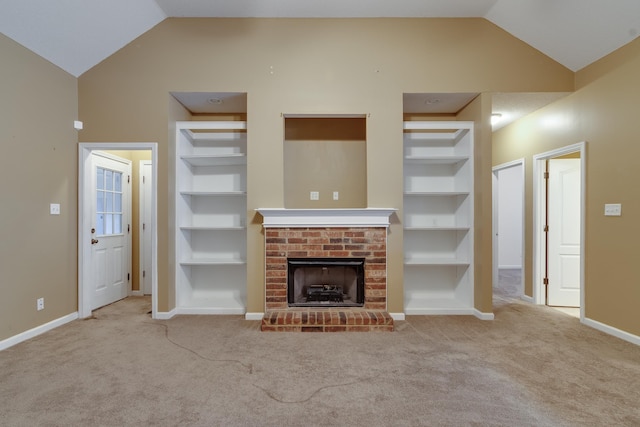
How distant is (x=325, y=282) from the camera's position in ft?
12.3

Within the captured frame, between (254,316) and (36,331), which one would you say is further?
(254,316)

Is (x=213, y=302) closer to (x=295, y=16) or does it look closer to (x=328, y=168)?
(x=328, y=168)

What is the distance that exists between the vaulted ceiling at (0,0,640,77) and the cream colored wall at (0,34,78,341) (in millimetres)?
264

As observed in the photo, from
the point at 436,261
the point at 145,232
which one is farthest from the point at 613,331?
the point at 145,232

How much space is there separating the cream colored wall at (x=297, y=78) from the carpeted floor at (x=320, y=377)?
2.27ft

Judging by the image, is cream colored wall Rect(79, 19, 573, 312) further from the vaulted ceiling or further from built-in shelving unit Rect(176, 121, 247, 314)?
built-in shelving unit Rect(176, 121, 247, 314)

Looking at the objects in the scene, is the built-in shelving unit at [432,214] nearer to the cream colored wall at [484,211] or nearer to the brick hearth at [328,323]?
the cream colored wall at [484,211]

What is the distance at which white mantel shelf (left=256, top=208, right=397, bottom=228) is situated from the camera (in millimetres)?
3504

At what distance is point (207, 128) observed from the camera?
154 inches

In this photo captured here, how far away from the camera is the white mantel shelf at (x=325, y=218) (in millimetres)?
3504

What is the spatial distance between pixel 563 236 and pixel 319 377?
3.91 m

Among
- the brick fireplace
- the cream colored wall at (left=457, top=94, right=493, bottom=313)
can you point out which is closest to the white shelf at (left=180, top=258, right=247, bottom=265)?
the brick fireplace

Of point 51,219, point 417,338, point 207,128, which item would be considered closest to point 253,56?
point 207,128

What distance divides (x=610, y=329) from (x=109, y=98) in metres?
5.83
